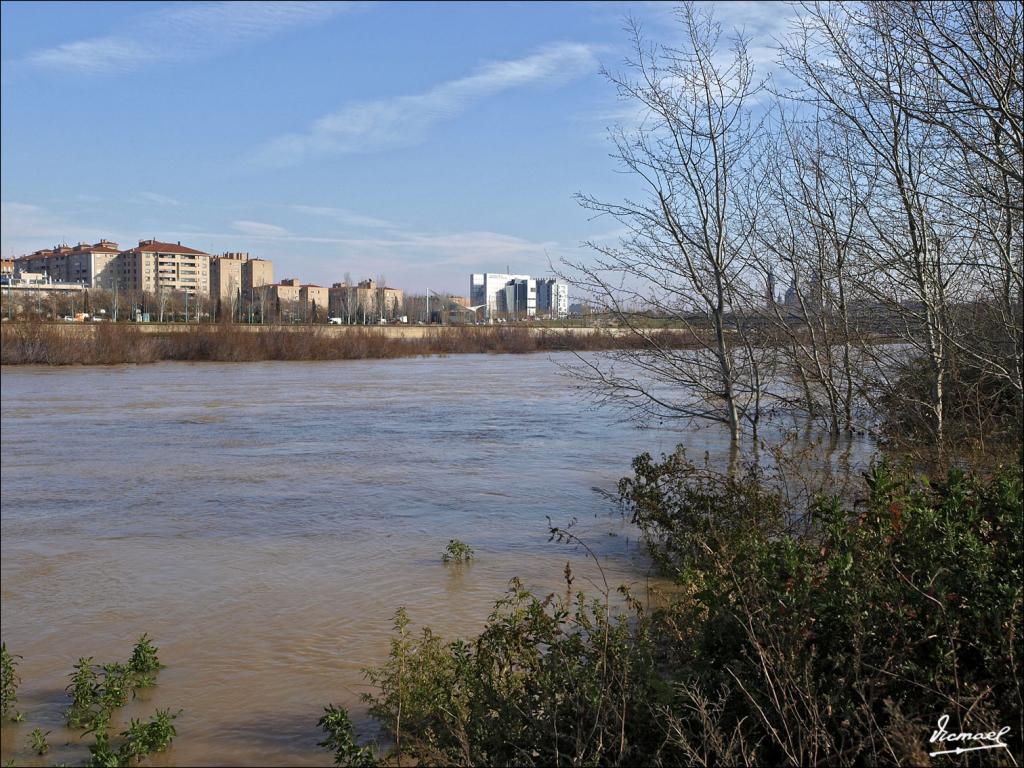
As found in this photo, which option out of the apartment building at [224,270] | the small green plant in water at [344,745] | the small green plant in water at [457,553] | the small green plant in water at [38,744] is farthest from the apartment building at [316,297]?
the small green plant in water at [344,745]

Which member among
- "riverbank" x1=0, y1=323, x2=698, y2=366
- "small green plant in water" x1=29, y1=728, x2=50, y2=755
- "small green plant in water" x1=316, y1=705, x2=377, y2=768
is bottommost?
"small green plant in water" x1=29, y1=728, x2=50, y2=755

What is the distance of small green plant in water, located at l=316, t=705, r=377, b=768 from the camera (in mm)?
4570

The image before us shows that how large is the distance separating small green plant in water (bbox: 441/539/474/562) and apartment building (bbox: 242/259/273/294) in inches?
5156

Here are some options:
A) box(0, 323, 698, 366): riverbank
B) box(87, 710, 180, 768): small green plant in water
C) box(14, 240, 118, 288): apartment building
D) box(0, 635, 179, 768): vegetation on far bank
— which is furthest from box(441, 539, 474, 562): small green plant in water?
box(14, 240, 118, 288): apartment building

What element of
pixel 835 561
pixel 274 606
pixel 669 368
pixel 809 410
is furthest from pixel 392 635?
pixel 809 410

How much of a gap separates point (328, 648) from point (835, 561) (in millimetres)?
4573

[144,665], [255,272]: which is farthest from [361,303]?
[144,665]

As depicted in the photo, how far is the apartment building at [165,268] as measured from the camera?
395 ft

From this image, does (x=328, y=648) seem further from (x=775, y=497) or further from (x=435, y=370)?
(x=435, y=370)

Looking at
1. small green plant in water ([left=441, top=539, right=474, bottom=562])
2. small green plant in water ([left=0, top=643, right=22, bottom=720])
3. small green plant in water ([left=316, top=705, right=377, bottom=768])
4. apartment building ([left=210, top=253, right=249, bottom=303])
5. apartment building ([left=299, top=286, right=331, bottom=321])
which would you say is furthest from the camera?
apartment building ([left=210, top=253, right=249, bottom=303])

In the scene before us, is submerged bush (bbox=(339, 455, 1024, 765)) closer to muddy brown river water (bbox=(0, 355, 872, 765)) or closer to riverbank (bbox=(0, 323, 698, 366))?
muddy brown river water (bbox=(0, 355, 872, 765))

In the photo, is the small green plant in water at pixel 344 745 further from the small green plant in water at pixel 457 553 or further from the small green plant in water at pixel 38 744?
the small green plant in water at pixel 457 553

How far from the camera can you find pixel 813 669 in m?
3.47

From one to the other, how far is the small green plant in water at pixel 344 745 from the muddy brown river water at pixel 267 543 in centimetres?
39
